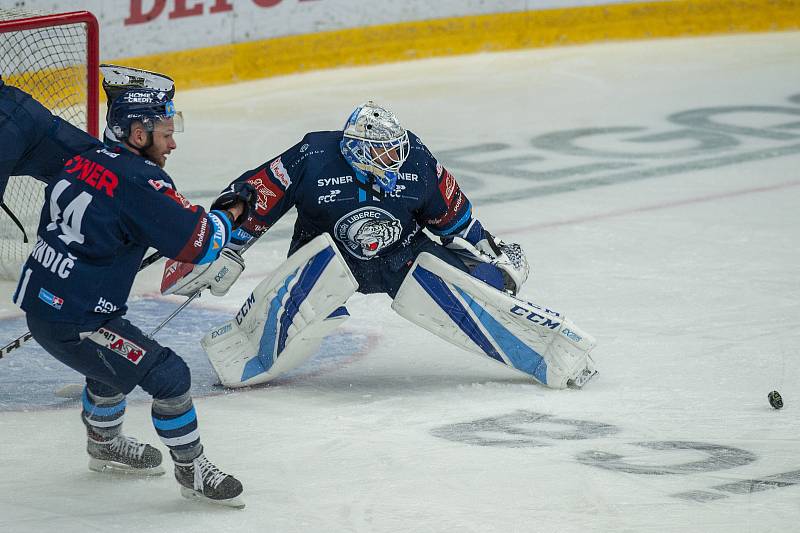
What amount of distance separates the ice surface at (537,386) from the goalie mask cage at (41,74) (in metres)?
0.61

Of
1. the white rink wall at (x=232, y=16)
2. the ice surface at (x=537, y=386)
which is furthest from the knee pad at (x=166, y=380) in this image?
the white rink wall at (x=232, y=16)

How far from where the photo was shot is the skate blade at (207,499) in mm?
3371

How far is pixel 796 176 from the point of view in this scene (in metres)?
7.22

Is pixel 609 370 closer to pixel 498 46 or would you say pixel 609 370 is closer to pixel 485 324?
pixel 485 324

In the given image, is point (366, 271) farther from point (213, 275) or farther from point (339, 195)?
point (213, 275)

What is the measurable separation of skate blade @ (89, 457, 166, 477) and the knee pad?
0.38 m

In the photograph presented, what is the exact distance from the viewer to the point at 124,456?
11.8 feet

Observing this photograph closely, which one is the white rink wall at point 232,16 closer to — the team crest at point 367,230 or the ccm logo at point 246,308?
the ccm logo at point 246,308

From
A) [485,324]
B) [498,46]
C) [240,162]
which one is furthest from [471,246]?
[498,46]

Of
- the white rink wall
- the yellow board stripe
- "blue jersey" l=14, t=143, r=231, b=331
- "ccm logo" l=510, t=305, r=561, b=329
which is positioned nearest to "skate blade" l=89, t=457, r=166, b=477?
"blue jersey" l=14, t=143, r=231, b=331

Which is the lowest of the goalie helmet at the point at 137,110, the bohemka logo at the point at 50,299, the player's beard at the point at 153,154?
the bohemka logo at the point at 50,299

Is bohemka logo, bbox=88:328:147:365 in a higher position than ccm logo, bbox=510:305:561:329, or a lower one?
higher

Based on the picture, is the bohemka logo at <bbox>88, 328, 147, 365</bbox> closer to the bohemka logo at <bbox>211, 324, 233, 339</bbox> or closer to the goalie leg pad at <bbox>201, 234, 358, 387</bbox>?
the goalie leg pad at <bbox>201, 234, 358, 387</bbox>

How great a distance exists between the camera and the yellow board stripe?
28.6 ft
